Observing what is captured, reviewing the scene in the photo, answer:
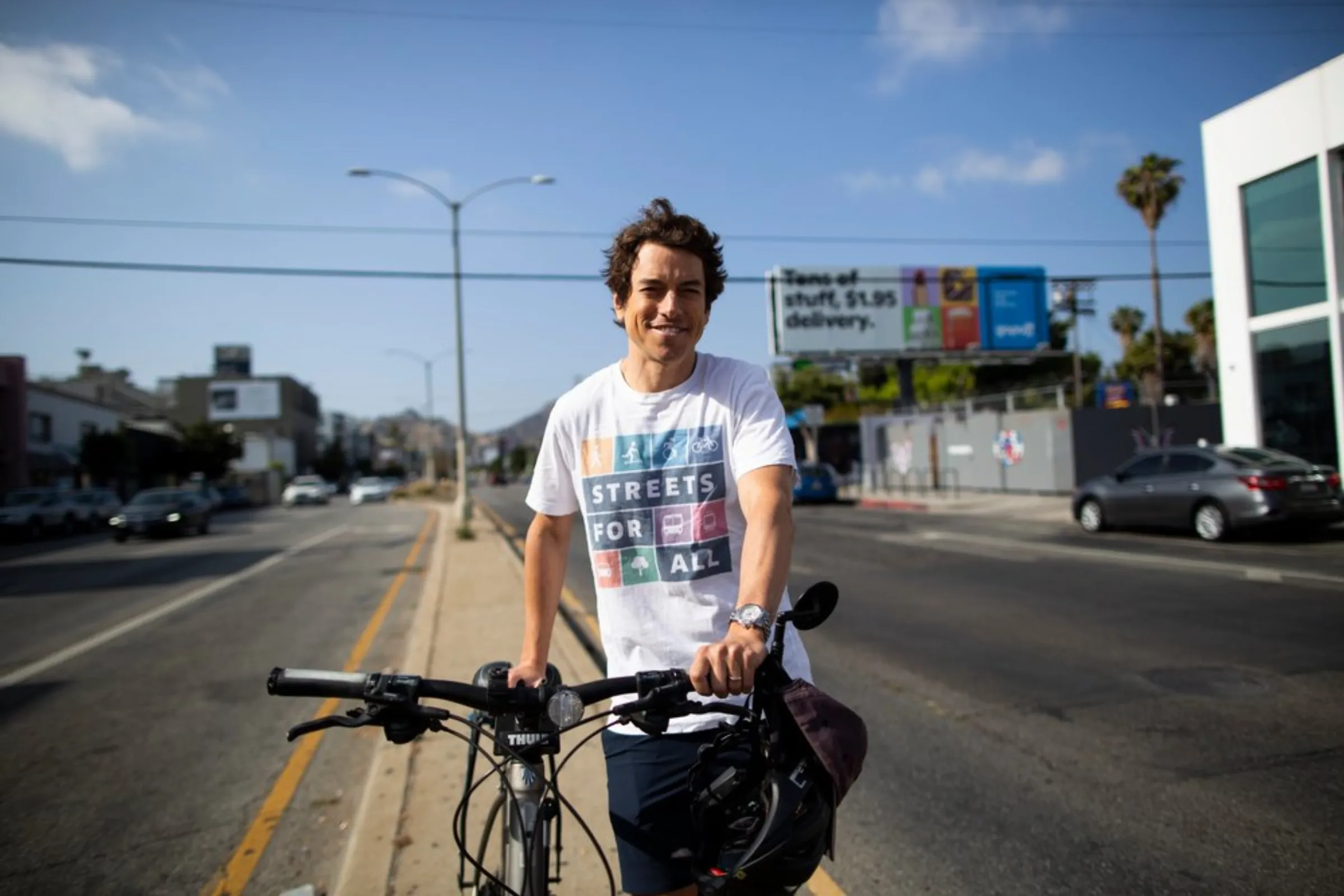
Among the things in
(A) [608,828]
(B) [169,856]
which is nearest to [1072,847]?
(A) [608,828]

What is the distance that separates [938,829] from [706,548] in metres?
2.42

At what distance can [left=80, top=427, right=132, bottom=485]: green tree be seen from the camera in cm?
4375

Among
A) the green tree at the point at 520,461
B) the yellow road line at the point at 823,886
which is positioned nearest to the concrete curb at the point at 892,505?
the yellow road line at the point at 823,886

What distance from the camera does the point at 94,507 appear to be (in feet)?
105

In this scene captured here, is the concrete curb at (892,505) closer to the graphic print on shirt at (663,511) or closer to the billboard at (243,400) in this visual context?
the graphic print on shirt at (663,511)

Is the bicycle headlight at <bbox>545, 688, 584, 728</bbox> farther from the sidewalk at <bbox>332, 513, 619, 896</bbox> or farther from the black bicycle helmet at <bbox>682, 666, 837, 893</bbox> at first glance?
the sidewalk at <bbox>332, 513, 619, 896</bbox>

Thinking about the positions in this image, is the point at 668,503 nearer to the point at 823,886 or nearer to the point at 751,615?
the point at 751,615

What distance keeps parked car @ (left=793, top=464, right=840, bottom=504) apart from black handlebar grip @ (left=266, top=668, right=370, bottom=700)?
25.9 m

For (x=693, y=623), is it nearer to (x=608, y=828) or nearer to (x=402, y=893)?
(x=402, y=893)

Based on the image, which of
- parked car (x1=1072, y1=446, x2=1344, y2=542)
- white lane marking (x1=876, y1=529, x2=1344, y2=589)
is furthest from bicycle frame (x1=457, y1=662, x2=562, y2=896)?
parked car (x1=1072, y1=446, x2=1344, y2=542)

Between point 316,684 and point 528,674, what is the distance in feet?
1.60

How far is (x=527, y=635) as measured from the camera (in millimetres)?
2205

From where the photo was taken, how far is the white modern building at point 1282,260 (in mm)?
14859

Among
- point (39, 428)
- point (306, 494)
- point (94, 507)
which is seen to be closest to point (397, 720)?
point (94, 507)
